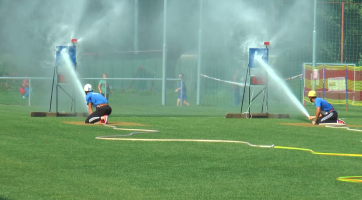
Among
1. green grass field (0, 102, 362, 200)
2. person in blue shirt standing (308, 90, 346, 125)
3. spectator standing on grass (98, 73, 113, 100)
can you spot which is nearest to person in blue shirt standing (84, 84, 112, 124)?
green grass field (0, 102, 362, 200)

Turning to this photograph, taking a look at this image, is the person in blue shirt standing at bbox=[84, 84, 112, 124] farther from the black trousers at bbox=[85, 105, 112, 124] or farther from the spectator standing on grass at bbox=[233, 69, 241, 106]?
the spectator standing on grass at bbox=[233, 69, 241, 106]

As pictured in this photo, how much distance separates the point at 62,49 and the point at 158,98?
14395 mm

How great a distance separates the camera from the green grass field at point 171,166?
8906mm

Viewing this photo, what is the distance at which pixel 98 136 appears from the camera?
53.2 feet

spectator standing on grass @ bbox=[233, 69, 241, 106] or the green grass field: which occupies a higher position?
spectator standing on grass @ bbox=[233, 69, 241, 106]

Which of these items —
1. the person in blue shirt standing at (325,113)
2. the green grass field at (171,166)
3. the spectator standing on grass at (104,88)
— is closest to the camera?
the green grass field at (171,166)

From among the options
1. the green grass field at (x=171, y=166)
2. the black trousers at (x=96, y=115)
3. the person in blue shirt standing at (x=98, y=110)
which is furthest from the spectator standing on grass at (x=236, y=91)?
the green grass field at (x=171, y=166)

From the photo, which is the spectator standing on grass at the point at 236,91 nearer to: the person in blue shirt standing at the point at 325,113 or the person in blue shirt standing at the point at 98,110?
the person in blue shirt standing at the point at 325,113

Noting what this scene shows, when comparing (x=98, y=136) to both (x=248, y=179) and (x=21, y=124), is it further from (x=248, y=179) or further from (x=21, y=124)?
(x=248, y=179)

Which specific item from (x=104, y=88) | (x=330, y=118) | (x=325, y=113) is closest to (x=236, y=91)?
(x=104, y=88)

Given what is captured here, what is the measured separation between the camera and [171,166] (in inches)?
445

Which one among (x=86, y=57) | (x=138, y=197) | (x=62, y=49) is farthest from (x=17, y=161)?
(x=86, y=57)

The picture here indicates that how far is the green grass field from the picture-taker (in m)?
8.91

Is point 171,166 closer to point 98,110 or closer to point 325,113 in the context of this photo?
point 98,110
